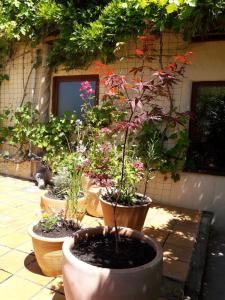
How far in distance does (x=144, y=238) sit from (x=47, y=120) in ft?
13.8

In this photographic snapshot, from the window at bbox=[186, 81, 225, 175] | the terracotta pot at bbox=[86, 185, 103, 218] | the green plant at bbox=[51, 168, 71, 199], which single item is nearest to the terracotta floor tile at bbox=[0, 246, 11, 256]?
the green plant at bbox=[51, 168, 71, 199]

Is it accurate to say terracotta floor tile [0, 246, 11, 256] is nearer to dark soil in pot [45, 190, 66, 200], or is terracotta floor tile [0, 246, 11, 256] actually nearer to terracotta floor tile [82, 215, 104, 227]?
dark soil in pot [45, 190, 66, 200]

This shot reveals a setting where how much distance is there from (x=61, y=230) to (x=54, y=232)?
0.08 metres

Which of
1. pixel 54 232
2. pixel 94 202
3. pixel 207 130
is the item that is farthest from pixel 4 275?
pixel 207 130

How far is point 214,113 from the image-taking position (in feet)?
15.5

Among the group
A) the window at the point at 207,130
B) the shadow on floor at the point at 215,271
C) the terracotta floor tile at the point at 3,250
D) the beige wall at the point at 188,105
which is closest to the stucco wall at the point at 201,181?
the beige wall at the point at 188,105

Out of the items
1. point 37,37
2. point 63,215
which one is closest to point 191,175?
point 63,215

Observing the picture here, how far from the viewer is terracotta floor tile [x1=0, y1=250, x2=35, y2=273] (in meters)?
2.74

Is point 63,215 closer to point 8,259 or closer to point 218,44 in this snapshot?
point 8,259

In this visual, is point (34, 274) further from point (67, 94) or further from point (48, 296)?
point (67, 94)

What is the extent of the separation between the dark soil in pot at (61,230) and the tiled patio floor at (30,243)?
1.22 ft

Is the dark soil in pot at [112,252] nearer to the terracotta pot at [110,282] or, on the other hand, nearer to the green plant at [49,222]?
the terracotta pot at [110,282]

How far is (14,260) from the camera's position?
9.45 feet

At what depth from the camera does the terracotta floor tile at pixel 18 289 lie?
2332 millimetres
